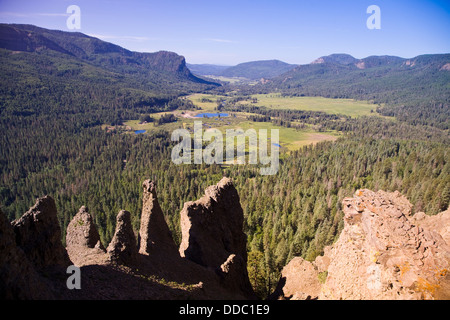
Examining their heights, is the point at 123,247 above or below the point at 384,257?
below

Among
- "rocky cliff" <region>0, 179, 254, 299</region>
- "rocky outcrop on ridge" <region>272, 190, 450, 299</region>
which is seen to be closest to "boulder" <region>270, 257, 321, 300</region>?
"rocky cliff" <region>0, 179, 254, 299</region>

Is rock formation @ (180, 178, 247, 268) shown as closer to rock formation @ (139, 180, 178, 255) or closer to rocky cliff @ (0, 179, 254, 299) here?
rocky cliff @ (0, 179, 254, 299)

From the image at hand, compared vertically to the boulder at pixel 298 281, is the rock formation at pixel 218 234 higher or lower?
higher

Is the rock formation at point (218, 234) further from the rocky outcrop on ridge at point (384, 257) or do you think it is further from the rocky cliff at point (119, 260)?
the rocky outcrop on ridge at point (384, 257)

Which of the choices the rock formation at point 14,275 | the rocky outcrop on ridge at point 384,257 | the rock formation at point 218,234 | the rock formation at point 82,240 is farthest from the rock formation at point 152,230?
the rocky outcrop on ridge at point 384,257

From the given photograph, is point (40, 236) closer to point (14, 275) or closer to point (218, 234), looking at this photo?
point (14, 275)

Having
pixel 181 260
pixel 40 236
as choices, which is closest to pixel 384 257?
pixel 181 260
